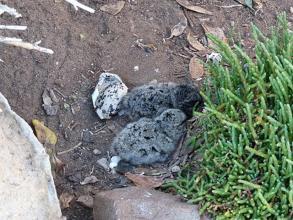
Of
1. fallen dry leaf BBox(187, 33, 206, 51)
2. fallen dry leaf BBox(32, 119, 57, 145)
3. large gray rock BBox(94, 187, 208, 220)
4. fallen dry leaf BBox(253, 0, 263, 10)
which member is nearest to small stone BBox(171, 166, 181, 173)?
large gray rock BBox(94, 187, 208, 220)

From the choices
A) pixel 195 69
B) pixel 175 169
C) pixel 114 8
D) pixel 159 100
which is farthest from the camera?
pixel 114 8

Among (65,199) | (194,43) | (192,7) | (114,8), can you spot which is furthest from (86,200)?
(192,7)

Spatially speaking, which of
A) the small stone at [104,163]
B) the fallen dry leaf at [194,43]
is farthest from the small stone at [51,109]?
the fallen dry leaf at [194,43]

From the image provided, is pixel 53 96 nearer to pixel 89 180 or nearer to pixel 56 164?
pixel 56 164

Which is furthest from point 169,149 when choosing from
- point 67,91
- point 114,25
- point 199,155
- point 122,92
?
point 114,25

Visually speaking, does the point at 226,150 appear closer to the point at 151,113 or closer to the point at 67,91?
the point at 151,113

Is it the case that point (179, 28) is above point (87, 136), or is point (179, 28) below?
above
